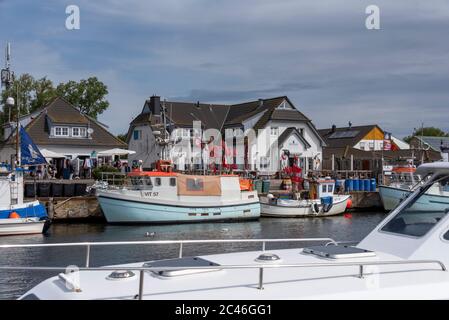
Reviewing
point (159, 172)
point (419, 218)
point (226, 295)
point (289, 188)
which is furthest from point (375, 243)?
point (289, 188)

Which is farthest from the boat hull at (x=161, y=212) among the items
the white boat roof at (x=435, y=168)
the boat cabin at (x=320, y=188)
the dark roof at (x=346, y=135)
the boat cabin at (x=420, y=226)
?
the dark roof at (x=346, y=135)

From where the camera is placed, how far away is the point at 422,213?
25.3ft

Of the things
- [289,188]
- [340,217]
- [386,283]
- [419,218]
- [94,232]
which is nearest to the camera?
[386,283]

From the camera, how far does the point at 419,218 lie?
7668 mm

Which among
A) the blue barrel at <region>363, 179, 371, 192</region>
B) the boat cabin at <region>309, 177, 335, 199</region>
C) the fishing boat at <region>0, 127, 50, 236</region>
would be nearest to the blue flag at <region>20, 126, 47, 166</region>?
the fishing boat at <region>0, 127, 50, 236</region>

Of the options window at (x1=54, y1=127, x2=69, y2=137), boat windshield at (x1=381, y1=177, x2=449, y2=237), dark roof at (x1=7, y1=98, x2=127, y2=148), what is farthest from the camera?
window at (x1=54, y1=127, x2=69, y2=137)

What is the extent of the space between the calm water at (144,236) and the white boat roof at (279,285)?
920cm

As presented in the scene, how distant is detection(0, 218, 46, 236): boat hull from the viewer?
89.8 ft

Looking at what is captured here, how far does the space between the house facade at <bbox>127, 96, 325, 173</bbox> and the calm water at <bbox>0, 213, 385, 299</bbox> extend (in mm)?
20442

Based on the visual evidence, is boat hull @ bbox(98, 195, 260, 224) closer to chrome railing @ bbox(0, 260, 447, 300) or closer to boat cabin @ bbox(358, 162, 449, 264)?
boat cabin @ bbox(358, 162, 449, 264)

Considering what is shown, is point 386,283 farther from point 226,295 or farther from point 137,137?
point 137,137

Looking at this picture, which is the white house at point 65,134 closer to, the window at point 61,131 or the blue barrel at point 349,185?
the window at point 61,131

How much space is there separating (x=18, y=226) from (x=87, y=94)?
54.1 m
